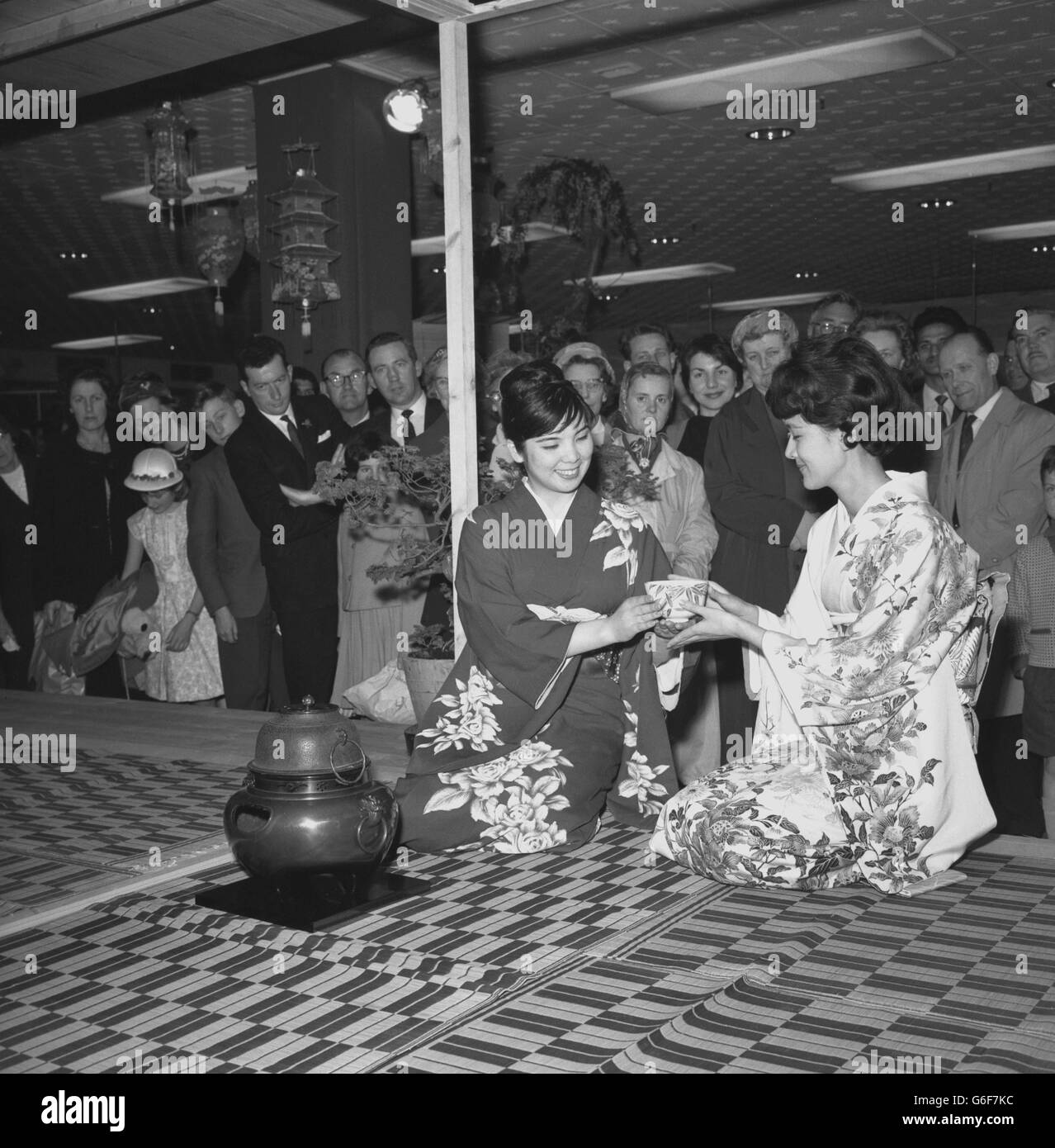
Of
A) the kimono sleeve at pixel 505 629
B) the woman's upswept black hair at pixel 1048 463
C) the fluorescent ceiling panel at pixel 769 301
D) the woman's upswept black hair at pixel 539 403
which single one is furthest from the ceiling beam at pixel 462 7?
the fluorescent ceiling panel at pixel 769 301

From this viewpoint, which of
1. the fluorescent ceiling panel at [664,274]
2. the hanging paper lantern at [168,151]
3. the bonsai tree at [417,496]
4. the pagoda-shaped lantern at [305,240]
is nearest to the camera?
the bonsai tree at [417,496]

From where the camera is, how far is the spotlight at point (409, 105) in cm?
579

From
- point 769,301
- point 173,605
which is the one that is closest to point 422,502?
point 173,605

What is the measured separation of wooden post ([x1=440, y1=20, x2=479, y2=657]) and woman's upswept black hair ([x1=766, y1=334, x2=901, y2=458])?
3.78ft

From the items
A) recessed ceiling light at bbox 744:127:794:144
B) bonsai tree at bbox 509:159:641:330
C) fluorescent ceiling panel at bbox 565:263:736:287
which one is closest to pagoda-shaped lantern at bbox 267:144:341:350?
bonsai tree at bbox 509:159:641:330

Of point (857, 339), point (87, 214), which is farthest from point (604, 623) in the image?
point (87, 214)

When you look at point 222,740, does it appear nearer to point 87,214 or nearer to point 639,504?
point 639,504

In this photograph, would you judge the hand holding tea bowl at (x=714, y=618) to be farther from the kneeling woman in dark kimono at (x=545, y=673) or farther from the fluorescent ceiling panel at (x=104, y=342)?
the fluorescent ceiling panel at (x=104, y=342)

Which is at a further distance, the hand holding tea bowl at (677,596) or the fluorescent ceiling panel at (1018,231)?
the fluorescent ceiling panel at (1018,231)

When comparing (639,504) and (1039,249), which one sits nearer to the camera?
(639,504)

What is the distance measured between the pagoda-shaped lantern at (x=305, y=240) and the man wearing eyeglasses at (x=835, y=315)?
2.50 metres

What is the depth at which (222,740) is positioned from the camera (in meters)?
4.29

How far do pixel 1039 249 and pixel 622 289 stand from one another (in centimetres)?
361

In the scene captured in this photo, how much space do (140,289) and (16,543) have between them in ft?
25.2
